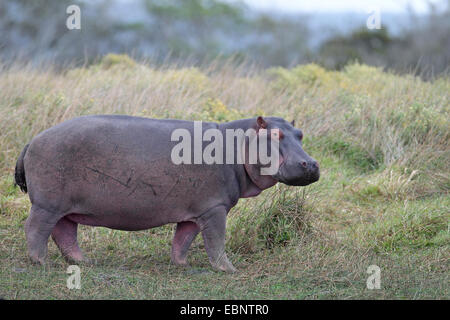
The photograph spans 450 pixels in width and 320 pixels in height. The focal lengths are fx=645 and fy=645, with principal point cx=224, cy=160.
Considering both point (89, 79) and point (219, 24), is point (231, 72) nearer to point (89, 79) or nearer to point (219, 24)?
point (89, 79)

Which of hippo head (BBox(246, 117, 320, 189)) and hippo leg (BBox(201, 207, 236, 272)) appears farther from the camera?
hippo leg (BBox(201, 207, 236, 272))

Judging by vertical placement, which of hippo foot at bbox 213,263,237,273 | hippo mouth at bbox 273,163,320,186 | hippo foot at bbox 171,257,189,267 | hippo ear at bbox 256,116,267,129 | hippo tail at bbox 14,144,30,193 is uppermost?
hippo ear at bbox 256,116,267,129

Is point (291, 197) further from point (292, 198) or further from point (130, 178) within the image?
point (130, 178)

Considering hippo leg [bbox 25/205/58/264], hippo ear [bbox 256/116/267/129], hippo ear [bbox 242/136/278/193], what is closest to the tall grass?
hippo ear [bbox 242/136/278/193]

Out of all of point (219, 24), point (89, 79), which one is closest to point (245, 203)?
point (89, 79)

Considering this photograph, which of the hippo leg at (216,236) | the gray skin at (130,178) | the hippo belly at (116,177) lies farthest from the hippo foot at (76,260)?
the hippo leg at (216,236)

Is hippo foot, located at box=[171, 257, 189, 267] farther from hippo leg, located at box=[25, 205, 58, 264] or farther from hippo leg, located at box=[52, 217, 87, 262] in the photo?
hippo leg, located at box=[25, 205, 58, 264]

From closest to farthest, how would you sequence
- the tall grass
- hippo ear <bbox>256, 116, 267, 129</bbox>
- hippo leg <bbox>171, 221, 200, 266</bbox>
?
hippo ear <bbox>256, 116, 267, 129</bbox> → hippo leg <bbox>171, 221, 200, 266</bbox> → the tall grass

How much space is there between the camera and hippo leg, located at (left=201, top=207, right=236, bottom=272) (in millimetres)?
5582

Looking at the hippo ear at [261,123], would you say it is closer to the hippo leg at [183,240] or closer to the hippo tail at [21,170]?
the hippo leg at [183,240]

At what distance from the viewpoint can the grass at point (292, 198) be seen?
5.24 metres

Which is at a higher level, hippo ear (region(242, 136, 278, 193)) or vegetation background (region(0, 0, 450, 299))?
hippo ear (region(242, 136, 278, 193))

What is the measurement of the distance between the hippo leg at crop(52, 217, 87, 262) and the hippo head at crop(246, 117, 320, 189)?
170 cm

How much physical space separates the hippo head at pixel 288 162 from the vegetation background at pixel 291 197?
796mm
